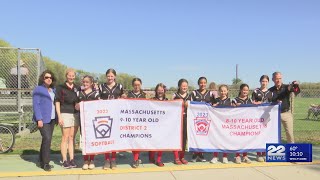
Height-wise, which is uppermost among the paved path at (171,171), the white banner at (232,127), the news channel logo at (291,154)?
the white banner at (232,127)

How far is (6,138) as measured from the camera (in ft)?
28.7

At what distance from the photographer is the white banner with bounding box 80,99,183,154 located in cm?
680

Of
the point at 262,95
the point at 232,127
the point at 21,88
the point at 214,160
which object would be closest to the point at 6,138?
the point at 21,88

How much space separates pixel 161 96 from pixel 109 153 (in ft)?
5.28

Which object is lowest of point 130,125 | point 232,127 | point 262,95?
point 232,127

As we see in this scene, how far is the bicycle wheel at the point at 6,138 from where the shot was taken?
8.53 meters

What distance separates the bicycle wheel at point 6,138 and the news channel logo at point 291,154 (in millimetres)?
6126

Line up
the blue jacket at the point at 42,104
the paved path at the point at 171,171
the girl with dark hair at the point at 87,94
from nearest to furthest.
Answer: the paved path at the point at 171,171
the blue jacket at the point at 42,104
the girl with dark hair at the point at 87,94

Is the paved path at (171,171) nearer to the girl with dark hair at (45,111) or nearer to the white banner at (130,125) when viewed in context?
the girl with dark hair at (45,111)

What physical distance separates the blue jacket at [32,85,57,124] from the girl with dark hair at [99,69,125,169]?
106 cm

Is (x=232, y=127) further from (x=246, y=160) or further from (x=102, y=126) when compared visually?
(x=102, y=126)

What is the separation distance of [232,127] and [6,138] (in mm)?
5604

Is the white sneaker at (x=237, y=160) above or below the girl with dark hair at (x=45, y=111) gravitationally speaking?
below

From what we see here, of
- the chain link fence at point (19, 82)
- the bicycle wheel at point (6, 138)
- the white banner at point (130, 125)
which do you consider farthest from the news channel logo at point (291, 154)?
the chain link fence at point (19, 82)
